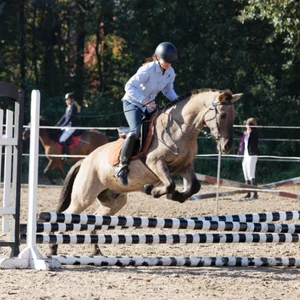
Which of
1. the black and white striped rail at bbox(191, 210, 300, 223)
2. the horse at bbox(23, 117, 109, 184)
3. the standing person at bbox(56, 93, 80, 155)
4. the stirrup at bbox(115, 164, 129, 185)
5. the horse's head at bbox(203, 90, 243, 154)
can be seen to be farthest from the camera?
the horse at bbox(23, 117, 109, 184)

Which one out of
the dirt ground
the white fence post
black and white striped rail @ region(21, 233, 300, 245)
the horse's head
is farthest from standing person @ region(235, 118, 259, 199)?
the white fence post

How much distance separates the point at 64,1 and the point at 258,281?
20.5m

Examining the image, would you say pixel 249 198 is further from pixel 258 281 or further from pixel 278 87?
pixel 258 281

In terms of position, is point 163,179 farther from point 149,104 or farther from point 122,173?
point 149,104

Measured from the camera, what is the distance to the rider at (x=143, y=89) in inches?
370

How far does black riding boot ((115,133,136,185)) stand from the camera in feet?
30.8

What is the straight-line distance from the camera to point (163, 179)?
9.23 meters

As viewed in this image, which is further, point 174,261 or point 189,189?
point 189,189

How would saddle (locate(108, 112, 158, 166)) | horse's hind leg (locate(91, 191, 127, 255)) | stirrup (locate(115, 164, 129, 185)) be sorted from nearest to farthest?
stirrup (locate(115, 164, 129, 185))
saddle (locate(108, 112, 158, 166))
horse's hind leg (locate(91, 191, 127, 255))

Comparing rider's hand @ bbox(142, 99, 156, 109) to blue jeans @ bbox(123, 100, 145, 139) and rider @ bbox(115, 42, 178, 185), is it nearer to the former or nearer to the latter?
rider @ bbox(115, 42, 178, 185)

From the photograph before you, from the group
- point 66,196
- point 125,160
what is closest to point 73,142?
point 66,196

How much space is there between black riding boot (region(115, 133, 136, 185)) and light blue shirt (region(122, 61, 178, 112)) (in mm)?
421

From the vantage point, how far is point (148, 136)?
31.4ft

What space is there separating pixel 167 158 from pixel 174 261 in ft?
5.24
